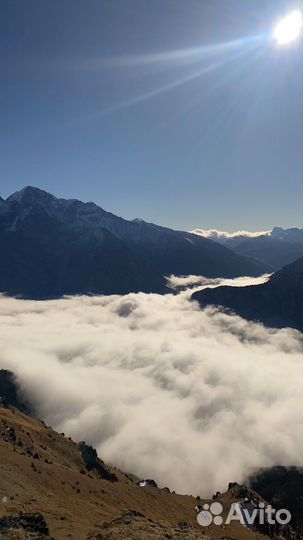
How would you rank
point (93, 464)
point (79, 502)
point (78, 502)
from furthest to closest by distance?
point (93, 464), point (79, 502), point (78, 502)

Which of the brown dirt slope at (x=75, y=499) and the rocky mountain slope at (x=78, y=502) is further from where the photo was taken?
the brown dirt slope at (x=75, y=499)

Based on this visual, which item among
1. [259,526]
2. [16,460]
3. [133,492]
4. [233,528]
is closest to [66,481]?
[16,460]

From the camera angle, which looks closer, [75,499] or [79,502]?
[79,502]

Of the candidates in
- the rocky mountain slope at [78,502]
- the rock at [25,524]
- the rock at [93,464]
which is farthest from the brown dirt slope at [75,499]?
the rock at [25,524]

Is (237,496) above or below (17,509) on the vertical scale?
below

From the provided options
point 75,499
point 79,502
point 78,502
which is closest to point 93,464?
point 75,499

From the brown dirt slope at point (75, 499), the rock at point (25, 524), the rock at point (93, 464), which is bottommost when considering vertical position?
the rock at point (93, 464)

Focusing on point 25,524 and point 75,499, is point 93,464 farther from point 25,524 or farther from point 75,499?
point 25,524

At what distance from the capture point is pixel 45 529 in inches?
1705

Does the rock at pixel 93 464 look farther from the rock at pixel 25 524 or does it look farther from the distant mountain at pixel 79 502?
the rock at pixel 25 524

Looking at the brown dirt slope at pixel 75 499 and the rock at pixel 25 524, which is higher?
the rock at pixel 25 524

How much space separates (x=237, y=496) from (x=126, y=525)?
10185 centimetres

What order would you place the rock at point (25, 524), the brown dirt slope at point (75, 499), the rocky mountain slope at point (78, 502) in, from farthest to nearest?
1. the brown dirt slope at point (75, 499)
2. the rocky mountain slope at point (78, 502)
3. the rock at point (25, 524)

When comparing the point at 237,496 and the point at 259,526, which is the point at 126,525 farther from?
the point at 237,496
